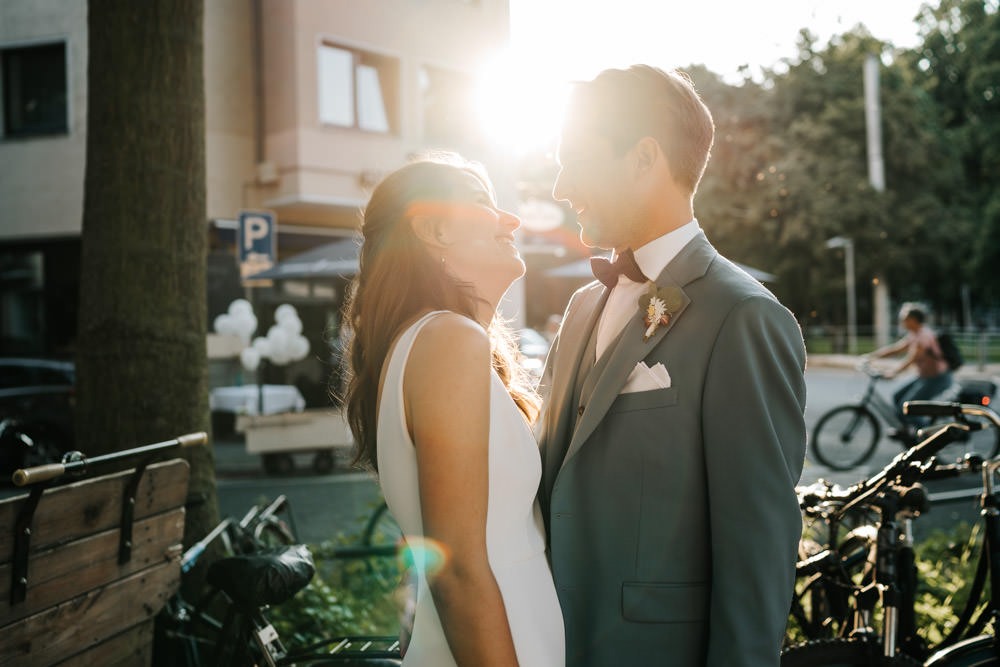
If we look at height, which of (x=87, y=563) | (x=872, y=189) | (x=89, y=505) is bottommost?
(x=87, y=563)

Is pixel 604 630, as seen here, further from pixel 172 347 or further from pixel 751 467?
pixel 172 347

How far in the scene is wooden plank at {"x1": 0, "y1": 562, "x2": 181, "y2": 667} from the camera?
198cm

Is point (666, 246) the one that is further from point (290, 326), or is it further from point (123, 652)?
point (290, 326)

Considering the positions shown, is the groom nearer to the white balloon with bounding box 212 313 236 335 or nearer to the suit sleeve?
the suit sleeve

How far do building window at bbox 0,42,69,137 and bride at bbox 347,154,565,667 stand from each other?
49.2 feet

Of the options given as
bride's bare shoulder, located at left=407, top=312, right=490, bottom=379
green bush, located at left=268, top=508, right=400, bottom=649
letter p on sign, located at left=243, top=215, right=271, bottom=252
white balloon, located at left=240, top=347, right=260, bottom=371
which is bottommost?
green bush, located at left=268, top=508, right=400, bottom=649

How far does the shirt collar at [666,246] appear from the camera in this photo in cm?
182

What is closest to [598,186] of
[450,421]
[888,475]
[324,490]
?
[450,421]

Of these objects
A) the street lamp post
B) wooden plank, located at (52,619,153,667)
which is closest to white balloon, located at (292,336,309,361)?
wooden plank, located at (52,619,153,667)

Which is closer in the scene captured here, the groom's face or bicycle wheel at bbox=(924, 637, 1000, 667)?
the groom's face

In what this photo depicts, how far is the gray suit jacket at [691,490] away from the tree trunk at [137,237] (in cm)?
214

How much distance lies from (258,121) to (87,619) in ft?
46.5

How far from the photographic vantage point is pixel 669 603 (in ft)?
5.39

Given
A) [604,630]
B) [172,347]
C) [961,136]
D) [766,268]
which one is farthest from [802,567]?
[961,136]
